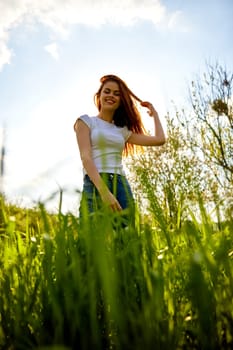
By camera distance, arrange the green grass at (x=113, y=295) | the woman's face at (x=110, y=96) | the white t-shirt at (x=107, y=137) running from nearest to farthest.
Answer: the green grass at (x=113, y=295)
the white t-shirt at (x=107, y=137)
the woman's face at (x=110, y=96)

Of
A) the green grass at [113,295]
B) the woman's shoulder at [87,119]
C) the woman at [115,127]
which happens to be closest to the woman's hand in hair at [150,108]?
the woman at [115,127]

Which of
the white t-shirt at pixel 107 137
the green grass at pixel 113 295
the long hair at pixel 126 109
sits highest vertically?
the long hair at pixel 126 109

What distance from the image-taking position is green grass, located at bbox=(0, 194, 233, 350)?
0.99 metres

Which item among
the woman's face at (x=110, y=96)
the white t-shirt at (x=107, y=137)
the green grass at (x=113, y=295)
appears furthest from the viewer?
the woman's face at (x=110, y=96)

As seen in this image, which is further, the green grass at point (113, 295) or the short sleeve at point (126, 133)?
the short sleeve at point (126, 133)

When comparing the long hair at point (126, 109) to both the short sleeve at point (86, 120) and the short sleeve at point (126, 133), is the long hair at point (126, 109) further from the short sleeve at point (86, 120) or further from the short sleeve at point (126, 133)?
the short sleeve at point (86, 120)

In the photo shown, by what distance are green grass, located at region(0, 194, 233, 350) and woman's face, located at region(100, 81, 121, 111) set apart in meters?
2.51

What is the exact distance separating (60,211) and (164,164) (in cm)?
1356

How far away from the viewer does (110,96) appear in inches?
153

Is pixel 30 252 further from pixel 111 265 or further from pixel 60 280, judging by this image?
pixel 111 265

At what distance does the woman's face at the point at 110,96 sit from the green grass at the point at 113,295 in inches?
98.8

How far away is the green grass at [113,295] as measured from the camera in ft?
3.24

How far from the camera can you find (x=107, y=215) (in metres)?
1.16

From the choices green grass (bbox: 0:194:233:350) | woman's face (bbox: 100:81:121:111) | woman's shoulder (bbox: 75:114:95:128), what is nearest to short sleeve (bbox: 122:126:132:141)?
woman's face (bbox: 100:81:121:111)
